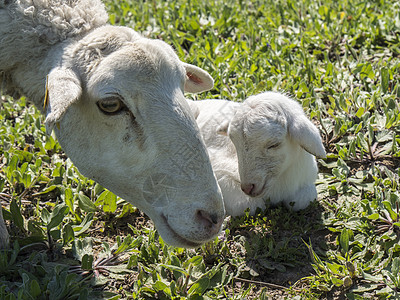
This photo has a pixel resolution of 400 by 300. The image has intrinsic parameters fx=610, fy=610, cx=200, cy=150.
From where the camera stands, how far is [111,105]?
11.6 feet

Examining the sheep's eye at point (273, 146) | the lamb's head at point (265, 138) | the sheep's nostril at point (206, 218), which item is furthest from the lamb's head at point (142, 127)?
the sheep's eye at point (273, 146)

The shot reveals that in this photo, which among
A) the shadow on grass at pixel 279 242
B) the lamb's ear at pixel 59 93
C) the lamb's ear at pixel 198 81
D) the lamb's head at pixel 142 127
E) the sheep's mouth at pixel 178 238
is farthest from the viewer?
the lamb's ear at pixel 198 81

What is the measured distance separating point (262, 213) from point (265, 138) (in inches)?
24.4

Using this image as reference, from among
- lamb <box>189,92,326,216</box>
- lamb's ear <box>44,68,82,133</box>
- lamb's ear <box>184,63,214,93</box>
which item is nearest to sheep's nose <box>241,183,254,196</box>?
lamb <box>189,92,326,216</box>

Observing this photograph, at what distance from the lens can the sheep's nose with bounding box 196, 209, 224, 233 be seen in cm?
355

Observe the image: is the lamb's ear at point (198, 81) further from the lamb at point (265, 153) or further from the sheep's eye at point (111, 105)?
the sheep's eye at point (111, 105)

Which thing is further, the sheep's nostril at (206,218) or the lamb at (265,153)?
the lamb at (265,153)

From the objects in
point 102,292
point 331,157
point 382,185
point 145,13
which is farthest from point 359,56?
point 102,292

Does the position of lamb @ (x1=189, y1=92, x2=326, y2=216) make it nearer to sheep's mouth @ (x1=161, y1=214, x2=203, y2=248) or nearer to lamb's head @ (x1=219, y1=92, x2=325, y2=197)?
lamb's head @ (x1=219, y1=92, x2=325, y2=197)

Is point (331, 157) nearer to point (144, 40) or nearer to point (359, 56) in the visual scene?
point (359, 56)

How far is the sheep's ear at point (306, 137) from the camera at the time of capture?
4605 mm

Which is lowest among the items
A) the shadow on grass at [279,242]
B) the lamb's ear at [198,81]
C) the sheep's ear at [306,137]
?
the shadow on grass at [279,242]

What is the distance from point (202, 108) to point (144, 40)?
1764 millimetres

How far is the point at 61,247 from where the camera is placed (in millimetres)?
4516
